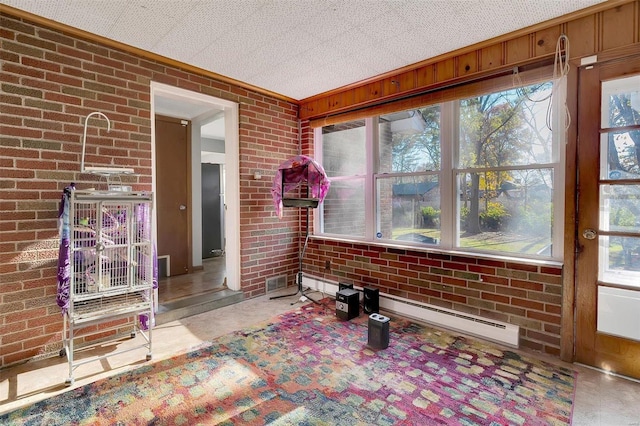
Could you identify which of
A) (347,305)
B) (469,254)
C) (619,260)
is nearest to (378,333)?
(347,305)

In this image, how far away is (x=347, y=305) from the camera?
Result: 3213 mm

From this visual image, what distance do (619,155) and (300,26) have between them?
260 cm

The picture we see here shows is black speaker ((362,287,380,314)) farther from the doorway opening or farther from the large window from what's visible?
the doorway opening

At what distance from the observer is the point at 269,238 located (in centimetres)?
419

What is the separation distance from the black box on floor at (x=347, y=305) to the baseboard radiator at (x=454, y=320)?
1.34 ft

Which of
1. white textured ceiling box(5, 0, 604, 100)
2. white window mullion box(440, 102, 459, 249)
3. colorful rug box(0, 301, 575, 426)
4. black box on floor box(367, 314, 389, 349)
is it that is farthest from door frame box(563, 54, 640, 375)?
black box on floor box(367, 314, 389, 349)

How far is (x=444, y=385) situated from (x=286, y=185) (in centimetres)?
268

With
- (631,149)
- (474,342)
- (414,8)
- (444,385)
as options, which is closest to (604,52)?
(631,149)

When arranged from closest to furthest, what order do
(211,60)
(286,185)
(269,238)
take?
(211,60), (286,185), (269,238)

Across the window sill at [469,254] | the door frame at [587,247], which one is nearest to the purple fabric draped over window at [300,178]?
the window sill at [469,254]

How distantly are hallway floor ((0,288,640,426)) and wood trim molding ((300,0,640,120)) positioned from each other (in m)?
2.34

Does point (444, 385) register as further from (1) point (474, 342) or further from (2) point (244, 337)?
(2) point (244, 337)

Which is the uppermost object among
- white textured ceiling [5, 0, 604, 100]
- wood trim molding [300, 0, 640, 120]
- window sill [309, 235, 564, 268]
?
white textured ceiling [5, 0, 604, 100]

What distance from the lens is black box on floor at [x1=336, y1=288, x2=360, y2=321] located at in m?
3.22
